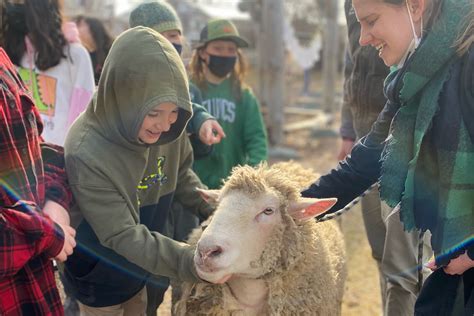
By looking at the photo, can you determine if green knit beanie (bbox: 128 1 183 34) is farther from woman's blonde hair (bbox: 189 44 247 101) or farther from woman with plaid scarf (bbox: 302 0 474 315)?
woman with plaid scarf (bbox: 302 0 474 315)

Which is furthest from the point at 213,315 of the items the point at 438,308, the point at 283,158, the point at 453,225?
the point at 283,158

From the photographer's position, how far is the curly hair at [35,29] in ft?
9.23

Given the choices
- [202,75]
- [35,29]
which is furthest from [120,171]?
[202,75]

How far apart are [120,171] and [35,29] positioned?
135 centimetres

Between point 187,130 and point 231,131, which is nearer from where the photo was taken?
point 187,130

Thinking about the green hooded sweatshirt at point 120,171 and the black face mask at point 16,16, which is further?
the black face mask at point 16,16

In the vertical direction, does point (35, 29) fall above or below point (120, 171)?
above

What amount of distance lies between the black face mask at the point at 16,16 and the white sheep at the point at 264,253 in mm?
1542

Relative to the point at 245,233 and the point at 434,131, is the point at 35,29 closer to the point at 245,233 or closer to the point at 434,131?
the point at 245,233

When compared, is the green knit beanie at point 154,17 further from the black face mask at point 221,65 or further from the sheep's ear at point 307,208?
the sheep's ear at point 307,208

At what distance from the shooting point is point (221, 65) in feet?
11.4

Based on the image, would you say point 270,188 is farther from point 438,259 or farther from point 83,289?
point 83,289

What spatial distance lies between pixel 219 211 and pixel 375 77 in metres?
1.41

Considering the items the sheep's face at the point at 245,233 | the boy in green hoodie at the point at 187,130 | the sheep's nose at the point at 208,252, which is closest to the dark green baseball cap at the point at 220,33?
the boy in green hoodie at the point at 187,130
